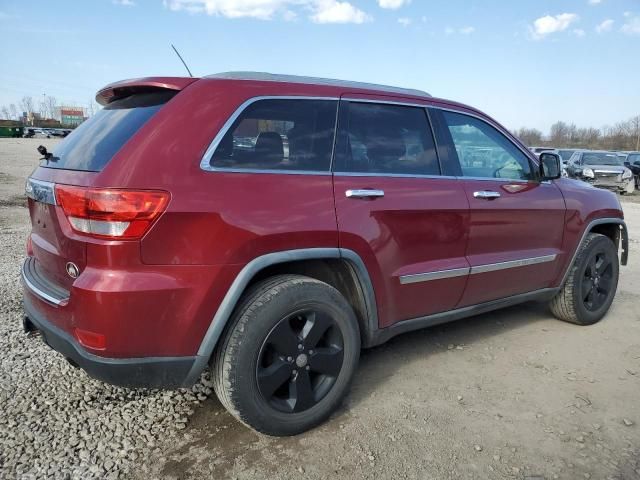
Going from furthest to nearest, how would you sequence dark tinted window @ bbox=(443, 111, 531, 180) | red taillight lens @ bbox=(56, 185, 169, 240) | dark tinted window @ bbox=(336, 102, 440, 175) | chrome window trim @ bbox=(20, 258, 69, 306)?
1. dark tinted window @ bbox=(443, 111, 531, 180)
2. dark tinted window @ bbox=(336, 102, 440, 175)
3. chrome window trim @ bbox=(20, 258, 69, 306)
4. red taillight lens @ bbox=(56, 185, 169, 240)

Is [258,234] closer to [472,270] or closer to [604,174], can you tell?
[472,270]

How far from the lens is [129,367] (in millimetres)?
2199

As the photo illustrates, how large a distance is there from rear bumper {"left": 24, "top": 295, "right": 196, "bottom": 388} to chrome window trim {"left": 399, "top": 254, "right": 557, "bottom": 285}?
1.35 meters

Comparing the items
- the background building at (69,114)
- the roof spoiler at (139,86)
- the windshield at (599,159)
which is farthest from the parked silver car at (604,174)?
the background building at (69,114)

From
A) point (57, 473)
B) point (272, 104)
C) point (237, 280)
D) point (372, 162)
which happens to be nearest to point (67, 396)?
point (57, 473)

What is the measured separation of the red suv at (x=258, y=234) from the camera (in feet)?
7.04

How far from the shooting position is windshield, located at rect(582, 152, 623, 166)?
19.0m

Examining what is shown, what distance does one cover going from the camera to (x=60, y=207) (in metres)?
2.28

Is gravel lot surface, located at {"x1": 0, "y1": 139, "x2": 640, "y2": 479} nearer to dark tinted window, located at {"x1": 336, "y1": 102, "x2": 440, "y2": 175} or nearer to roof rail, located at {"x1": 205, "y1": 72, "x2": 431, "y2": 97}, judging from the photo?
dark tinted window, located at {"x1": 336, "y1": 102, "x2": 440, "y2": 175}

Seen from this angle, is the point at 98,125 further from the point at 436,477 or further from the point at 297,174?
the point at 436,477

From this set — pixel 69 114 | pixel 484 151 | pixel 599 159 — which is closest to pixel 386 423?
pixel 484 151

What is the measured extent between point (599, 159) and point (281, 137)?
2012 cm

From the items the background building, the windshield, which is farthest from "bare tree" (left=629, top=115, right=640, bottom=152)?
the background building

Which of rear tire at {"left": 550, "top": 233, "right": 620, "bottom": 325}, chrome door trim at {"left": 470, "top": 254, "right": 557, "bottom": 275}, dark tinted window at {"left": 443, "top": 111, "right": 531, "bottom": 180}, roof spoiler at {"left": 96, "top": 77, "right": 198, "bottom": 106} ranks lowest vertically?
rear tire at {"left": 550, "top": 233, "right": 620, "bottom": 325}
